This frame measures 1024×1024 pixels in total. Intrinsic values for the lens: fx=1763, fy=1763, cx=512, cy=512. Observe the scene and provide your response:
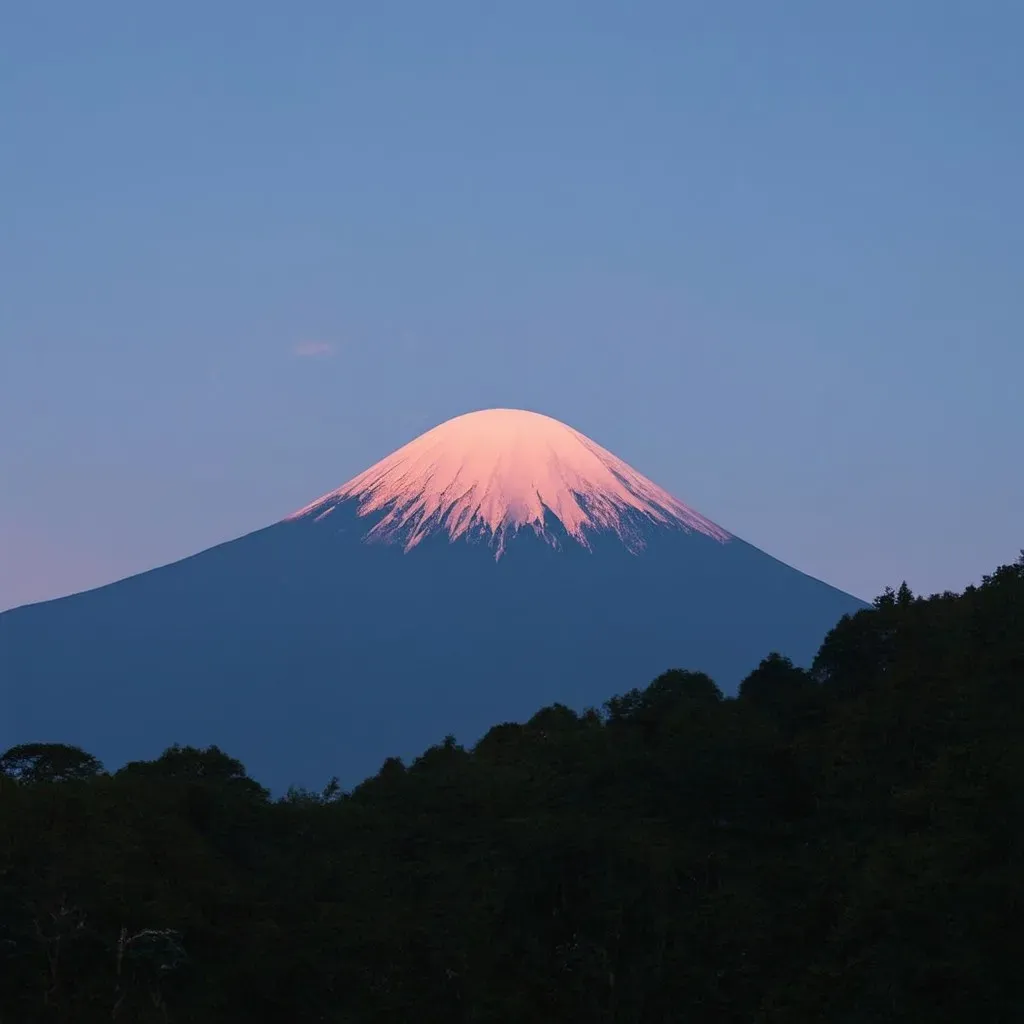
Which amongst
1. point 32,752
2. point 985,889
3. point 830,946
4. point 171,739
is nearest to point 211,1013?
point 830,946

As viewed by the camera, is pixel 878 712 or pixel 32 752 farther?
pixel 32 752

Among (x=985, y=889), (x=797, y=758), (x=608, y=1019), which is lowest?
(x=608, y=1019)

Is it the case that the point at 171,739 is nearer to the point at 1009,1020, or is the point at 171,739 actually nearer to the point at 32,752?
the point at 32,752

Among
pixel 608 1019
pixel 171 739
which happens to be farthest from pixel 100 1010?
pixel 171 739

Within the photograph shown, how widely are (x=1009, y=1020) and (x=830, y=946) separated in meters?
6.16

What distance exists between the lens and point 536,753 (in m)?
62.6

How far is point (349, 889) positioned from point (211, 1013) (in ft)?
22.3

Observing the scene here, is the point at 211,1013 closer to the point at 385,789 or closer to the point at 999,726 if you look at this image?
the point at 385,789

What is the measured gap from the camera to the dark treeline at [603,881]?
42.5m

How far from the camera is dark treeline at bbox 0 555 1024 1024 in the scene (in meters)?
42.5

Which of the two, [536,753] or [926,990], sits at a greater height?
[536,753]

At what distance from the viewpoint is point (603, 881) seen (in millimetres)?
48844

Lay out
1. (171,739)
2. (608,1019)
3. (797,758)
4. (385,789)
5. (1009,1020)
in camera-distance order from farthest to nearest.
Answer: (171,739), (385,789), (797,758), (608,1019), (1009,1020)

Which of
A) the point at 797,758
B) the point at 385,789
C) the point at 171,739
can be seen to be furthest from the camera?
the point at 171,739
